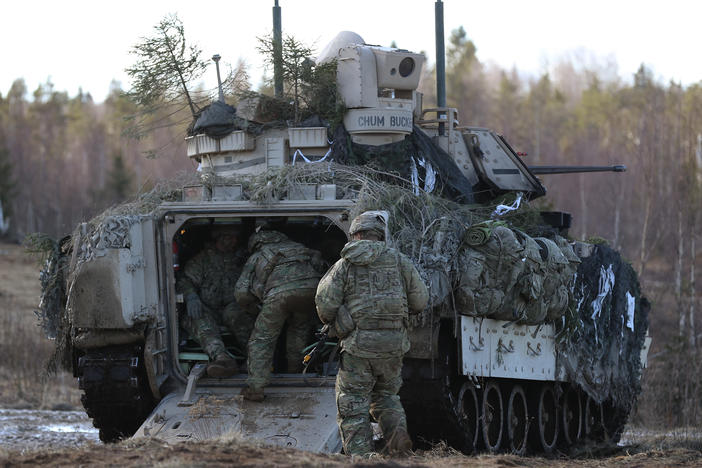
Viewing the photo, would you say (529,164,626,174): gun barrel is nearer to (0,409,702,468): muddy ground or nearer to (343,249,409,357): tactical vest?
(0,409,702,468): muddy ground

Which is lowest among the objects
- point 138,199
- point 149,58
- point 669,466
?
point 669,466

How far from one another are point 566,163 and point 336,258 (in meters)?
34.7

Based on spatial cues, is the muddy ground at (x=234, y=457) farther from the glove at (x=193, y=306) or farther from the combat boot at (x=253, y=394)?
the glove at (x=193, y=306)

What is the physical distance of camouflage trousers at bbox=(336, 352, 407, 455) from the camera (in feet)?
26.6

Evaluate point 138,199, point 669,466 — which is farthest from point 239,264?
point 669,466

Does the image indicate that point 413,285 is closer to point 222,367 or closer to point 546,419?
point 222,367

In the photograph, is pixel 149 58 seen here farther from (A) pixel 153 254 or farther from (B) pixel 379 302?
(B) pixel 379 302

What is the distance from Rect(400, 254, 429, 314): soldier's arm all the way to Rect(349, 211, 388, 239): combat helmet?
9.5 inches

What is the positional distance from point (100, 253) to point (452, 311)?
9.33 feet

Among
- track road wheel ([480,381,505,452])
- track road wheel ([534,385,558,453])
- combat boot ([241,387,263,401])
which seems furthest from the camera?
track road wheel ([534,385,558,453])

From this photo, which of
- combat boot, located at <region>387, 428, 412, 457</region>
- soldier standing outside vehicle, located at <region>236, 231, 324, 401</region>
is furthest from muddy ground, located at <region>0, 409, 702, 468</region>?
soldier standing outside vehicle, located at <region>236, 231, 324, 401</region>

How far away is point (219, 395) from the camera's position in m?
9.61

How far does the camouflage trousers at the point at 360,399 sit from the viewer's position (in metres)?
8.12

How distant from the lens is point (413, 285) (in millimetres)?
8242
